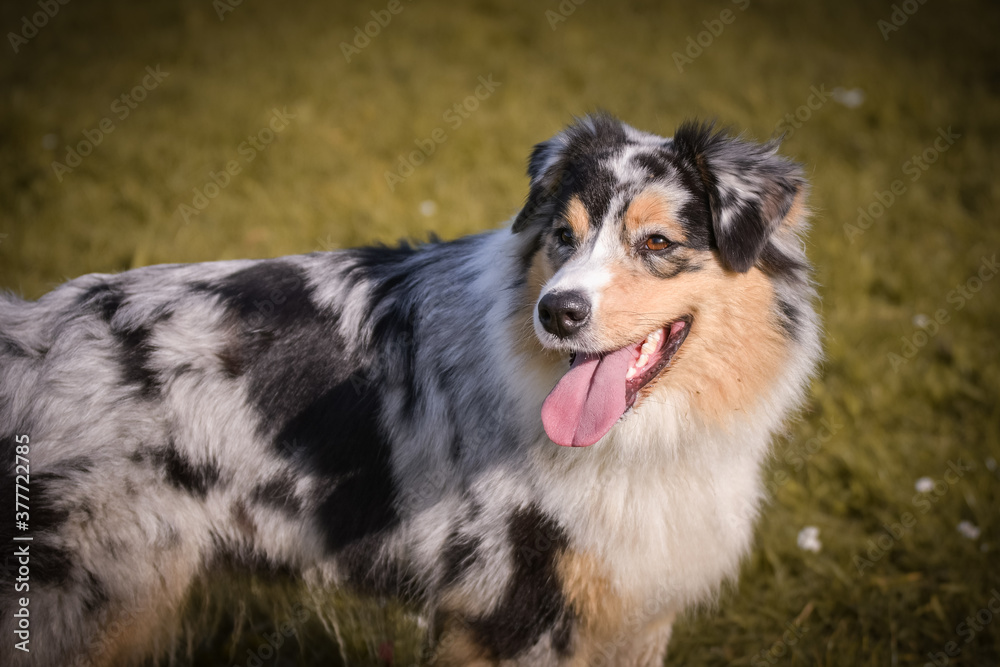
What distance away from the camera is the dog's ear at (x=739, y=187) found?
265 centimetres

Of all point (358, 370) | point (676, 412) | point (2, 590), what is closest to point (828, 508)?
point (676, 412)

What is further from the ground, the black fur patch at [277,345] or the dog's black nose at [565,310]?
the dog's black nose at [565,310]

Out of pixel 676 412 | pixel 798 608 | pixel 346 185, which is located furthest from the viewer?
pixel 346 185

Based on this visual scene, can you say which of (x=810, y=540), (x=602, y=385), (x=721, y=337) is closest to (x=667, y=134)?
(x=810, y=540)

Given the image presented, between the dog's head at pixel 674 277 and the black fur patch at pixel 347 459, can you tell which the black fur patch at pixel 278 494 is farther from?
the dog's head at pixel 674 277

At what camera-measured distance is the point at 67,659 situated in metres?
2.62

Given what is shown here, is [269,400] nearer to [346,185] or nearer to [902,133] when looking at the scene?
[346,185]

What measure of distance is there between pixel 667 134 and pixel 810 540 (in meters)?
5.04

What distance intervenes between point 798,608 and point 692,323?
82.3 inches

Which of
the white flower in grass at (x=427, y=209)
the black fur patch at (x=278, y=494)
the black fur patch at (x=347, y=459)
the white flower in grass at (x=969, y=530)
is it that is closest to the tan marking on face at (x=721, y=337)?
the black fur patch at (x=347, y=459)

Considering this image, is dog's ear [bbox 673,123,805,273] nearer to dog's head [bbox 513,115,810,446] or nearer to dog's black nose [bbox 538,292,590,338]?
dog's head [bbox 513,115,810,446]

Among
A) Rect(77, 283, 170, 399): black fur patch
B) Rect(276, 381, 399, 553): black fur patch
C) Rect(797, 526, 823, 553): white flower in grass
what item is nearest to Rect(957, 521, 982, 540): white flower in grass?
Rect(797, 526, 823, 553): white flower in grass

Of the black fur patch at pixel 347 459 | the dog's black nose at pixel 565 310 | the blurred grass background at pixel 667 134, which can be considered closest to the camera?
the dog's black nose at pixel 565 310

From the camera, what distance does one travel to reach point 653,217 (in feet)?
8.80
